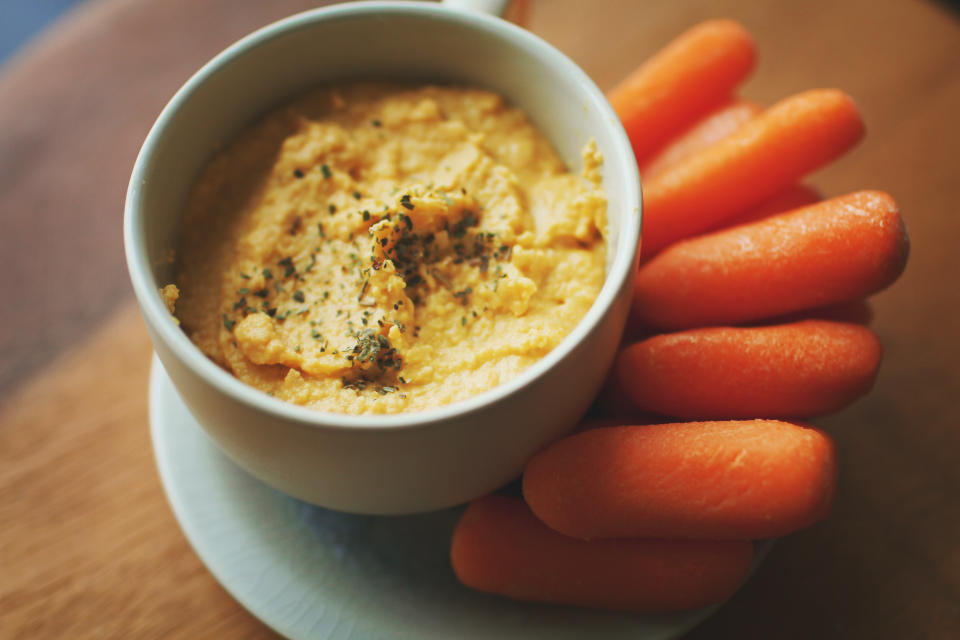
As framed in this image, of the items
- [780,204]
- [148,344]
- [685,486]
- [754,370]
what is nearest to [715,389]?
[754,370]

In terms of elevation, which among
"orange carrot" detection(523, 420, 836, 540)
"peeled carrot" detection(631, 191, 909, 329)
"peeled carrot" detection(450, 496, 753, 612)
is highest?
"peeled carrot" detection(631, 191, 909, 329)

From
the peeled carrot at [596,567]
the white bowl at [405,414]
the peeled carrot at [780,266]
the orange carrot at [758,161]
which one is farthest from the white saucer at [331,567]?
the orange carrot at [758,161]

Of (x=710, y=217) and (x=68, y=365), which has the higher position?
(x=710, y=217)

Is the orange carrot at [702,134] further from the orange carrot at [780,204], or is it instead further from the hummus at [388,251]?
the hummus at [388,251]

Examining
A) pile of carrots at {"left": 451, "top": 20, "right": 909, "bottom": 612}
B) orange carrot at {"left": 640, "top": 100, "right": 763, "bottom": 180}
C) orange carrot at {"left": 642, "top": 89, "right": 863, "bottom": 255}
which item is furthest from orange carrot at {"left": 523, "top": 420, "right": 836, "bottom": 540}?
orange carrot at {"left": 640, "top": 100, "right": 763, "bottom": 180}

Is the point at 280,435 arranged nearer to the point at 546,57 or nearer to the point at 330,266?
the point at 330,266

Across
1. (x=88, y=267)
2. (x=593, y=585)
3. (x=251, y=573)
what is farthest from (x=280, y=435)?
(x=88, y=267)

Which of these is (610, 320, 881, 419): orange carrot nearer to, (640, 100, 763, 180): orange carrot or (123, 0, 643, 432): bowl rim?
(123, 0, 643, 432): bowl rim
